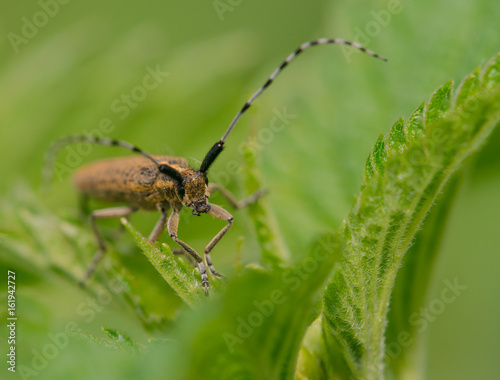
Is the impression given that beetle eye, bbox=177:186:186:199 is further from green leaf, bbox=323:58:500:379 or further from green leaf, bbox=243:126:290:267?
green leaf, bbox=323:58:500:379

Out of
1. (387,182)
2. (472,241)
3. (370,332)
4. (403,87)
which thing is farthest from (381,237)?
(472,241)

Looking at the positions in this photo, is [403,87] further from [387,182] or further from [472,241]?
[472,241]

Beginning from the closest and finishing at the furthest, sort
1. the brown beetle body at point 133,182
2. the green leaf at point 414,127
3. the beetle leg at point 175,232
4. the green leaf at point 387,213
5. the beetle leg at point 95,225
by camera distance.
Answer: the green leaf at point 387,213
the green leaf at point 414,127
the beetle leg at point 95,225
the beetle leg at point 175,232
the brown beetle body at point 133,182

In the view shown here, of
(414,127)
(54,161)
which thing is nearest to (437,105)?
(414,127)

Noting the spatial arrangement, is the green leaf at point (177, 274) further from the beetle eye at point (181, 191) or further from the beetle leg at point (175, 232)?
the beetle eye at point (181, 191)

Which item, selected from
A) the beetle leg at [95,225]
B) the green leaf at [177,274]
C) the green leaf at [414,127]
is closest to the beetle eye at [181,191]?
the beetle leg at [95,225]

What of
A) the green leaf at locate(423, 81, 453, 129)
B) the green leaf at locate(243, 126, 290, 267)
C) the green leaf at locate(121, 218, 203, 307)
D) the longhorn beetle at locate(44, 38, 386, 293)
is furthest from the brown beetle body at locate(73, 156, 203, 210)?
the green leaf at locate(423, 81, 453, 129)
